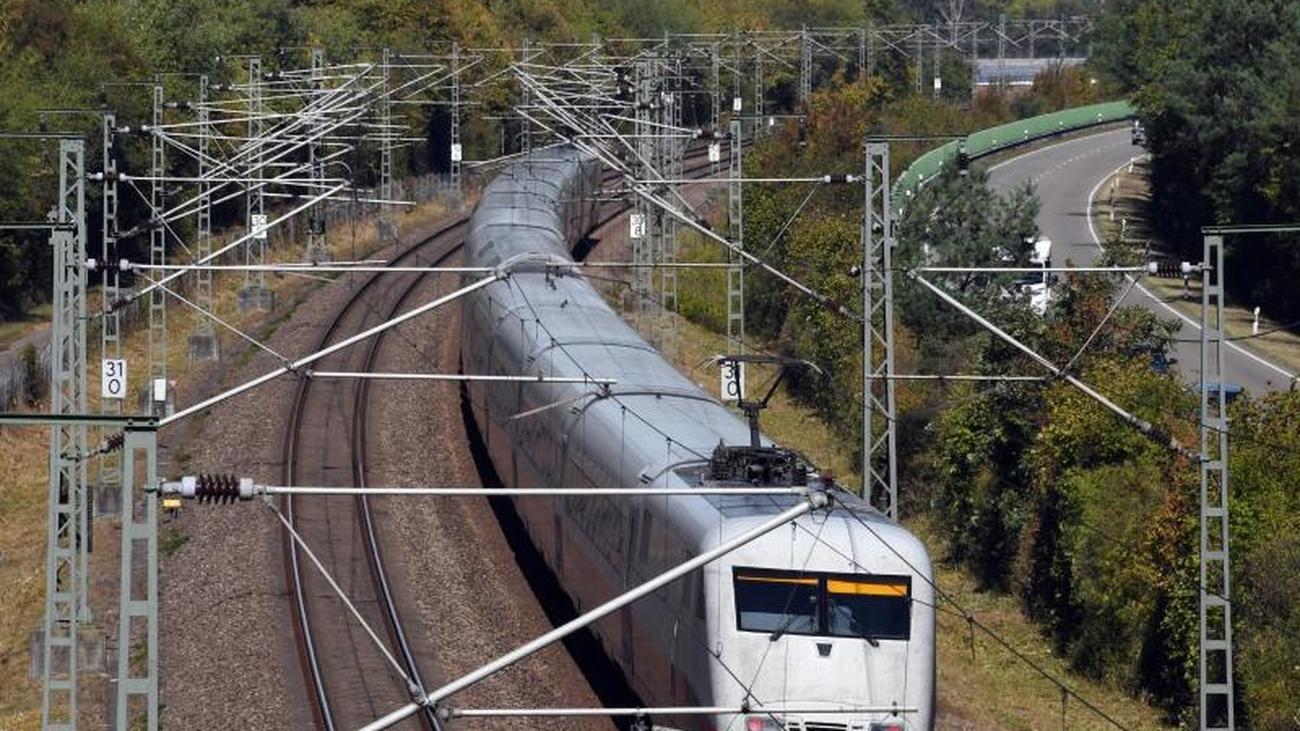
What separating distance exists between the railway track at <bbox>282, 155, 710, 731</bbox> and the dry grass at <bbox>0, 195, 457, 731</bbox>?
2528mm

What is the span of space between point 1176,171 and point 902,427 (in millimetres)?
30306

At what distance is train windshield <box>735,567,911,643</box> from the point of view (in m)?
18.4

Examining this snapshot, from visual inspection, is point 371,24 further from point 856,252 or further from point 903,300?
point 903,300

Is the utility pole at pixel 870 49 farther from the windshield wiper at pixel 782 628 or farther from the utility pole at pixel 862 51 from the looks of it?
the windshield wiper at pixel 782 628

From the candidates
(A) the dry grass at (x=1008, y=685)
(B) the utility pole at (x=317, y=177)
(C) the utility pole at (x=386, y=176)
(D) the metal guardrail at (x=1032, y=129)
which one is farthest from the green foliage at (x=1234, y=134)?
(A) the dry grass at (x=1008, y=685)

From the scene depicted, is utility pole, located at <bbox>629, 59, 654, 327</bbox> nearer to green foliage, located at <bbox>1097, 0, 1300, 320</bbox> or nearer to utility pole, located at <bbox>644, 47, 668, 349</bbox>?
utility pole, located at <bbox>644, 47, 668, 349</bbox>

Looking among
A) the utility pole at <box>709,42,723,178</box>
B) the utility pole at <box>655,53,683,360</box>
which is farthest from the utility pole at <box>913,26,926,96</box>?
the utility pole at <box>655,53,683,360</box>

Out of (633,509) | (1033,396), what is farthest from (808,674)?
(1033,396)

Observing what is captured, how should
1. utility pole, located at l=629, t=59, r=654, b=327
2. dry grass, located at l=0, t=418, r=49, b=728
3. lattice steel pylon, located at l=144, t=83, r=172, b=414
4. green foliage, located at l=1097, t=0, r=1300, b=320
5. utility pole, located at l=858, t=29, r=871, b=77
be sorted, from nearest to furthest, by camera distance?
dry grass, located at l=0, t=418, r=49, b=728 < lattice steel pylon, located at l=144, t=83, r=172, b=414 < utility pole, located at l=629, t=59, r=654, b=327 < green foliage, located at l=1097, t=0, r=1300, b=320 < utility pole, located at l=858, t=29, r=871, b=77

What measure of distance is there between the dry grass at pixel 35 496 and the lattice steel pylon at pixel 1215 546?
1225 centimetres

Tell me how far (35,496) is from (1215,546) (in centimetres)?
2025

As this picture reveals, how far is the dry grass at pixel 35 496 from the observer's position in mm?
27000

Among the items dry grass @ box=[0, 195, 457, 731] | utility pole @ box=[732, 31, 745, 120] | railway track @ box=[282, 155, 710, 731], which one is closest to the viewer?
railway track @ box=[282, 155, 710, 731]

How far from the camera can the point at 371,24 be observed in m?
88.2
